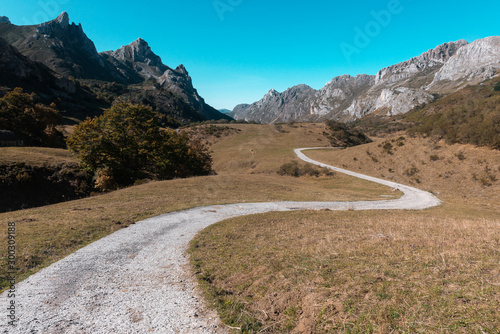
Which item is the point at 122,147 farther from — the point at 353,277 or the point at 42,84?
the point at 42,84

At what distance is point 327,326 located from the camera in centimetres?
432

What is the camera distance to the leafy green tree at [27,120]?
46219 mm

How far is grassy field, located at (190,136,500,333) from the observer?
4.25 metres

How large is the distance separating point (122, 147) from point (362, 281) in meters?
40.5

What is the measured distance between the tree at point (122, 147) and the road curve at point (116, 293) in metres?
26.1

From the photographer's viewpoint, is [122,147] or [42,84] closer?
[122,147]

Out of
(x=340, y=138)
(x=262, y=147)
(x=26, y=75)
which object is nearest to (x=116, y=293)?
(x=262, y=147)

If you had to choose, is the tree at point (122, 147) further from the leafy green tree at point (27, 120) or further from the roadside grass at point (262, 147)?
the leafy green tree at point (27, 120)

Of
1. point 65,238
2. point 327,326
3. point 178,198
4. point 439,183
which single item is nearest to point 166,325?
point 327,326

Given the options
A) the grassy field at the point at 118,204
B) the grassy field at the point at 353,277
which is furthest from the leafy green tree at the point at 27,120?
the grassy field at the point at 353,277

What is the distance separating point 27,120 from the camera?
48500 millimetres

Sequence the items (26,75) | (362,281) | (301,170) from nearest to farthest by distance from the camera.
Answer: (362,281), (301,170), (26,75)

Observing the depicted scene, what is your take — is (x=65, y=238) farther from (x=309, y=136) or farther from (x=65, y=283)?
(x=309, y=136)

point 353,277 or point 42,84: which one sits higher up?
point 42,84
